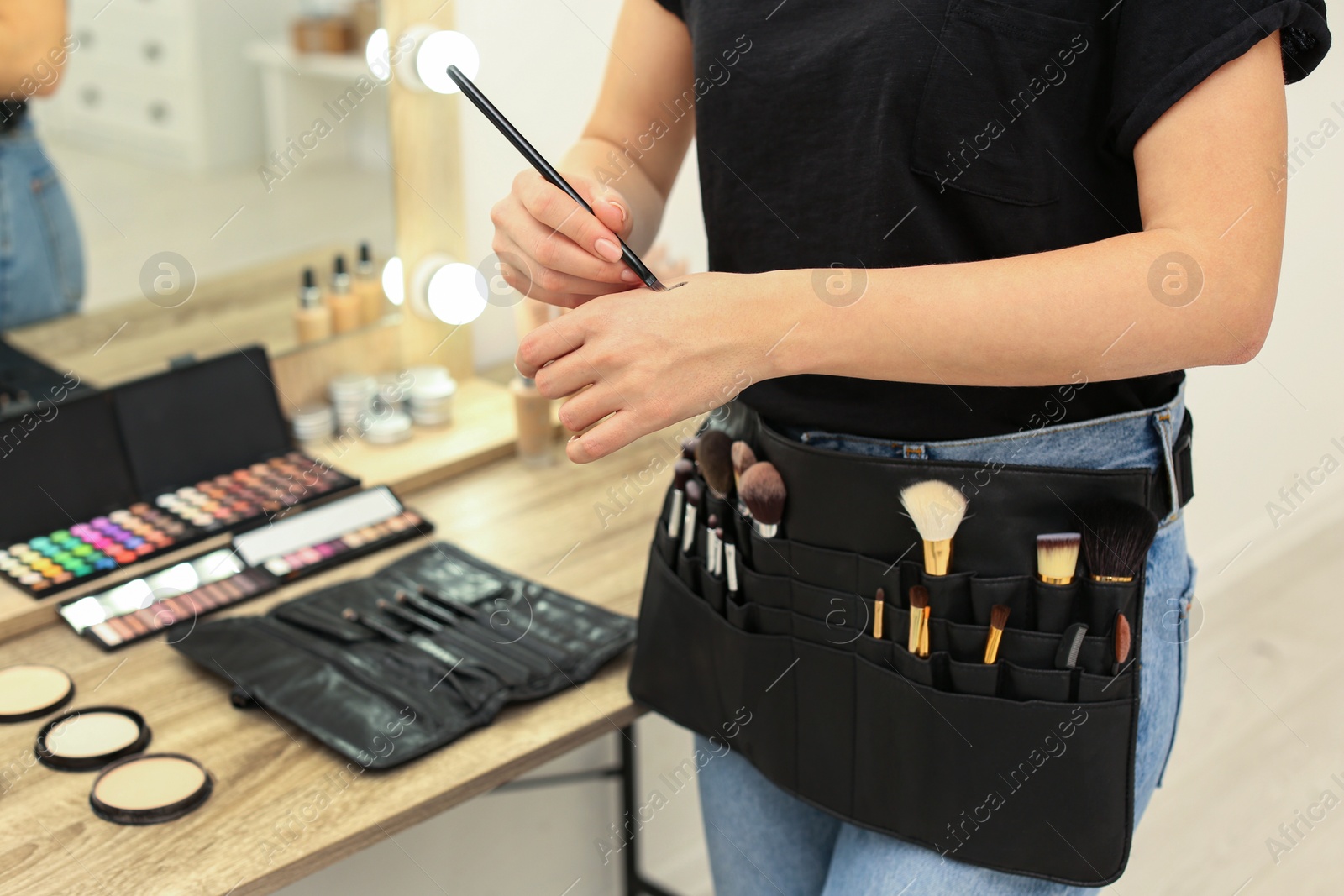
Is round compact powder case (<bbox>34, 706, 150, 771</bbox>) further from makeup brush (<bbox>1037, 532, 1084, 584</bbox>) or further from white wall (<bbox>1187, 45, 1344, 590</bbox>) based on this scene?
white wall (<bbox>1187, 45, 1344, 590</bbox>)

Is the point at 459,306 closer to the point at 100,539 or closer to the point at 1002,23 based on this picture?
the point at 100,539

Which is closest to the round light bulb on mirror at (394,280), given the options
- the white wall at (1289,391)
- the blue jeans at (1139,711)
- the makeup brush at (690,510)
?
the makeup brush at (690,510)

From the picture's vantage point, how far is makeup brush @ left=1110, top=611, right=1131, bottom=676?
70cm

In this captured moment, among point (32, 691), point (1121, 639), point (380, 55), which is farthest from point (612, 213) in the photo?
point (380, 55)

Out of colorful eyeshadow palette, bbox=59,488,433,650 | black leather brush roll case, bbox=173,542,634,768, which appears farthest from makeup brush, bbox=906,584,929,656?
colorful eyeshadow palette, bbox=59,488,433,650

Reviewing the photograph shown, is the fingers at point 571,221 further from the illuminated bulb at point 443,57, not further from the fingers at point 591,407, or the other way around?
the illuminated bulb at point 443,57

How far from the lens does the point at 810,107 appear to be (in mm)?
717

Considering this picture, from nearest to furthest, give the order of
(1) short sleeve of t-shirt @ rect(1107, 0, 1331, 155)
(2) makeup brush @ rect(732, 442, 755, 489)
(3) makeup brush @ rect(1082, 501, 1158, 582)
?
1. (1) short sleeve of t-shirt @ rect(1107, 0, 1331, 155)
2. (3) makeup brush @ rect(1082, 501, 1158, 582)
3. (2) makeup brush @ rect(732, 442, 755, 489)

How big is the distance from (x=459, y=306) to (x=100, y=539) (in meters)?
0.51

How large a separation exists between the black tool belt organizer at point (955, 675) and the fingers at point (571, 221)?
166mm

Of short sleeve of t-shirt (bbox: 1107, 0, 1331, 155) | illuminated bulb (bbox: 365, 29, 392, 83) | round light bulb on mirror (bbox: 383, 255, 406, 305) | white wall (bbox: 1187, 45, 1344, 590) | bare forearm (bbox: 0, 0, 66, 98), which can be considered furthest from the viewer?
white wall (bbox: 1187, 45, 1344, 590)

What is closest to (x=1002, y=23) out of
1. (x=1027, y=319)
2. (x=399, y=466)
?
(x=1027, y=319)

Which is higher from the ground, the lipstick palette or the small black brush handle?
the small black brush handle

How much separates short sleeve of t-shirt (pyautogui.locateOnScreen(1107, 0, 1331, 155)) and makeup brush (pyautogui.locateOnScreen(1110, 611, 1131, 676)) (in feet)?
0.88
